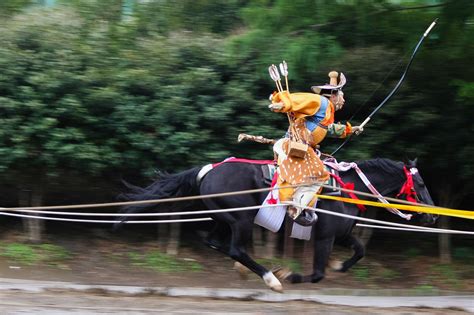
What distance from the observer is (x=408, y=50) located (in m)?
9.37

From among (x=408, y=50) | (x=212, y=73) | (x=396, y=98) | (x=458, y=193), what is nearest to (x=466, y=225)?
(x=458, y=193)

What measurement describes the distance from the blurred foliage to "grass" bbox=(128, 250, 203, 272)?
1.34 meters

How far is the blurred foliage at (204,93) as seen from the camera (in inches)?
372

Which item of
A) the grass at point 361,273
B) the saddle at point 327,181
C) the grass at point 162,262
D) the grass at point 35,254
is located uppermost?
the saddle at point 327,181

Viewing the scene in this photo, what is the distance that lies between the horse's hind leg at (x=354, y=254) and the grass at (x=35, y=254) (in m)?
4.50

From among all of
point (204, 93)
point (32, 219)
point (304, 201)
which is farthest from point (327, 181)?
point (32, 219)

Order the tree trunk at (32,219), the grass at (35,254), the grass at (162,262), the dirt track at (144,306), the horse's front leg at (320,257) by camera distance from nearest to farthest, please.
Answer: the dirt track at (144,306) → the horse's front leg at (320,257) → the grass at (35,254) → the grass at (162,262) → the tree trunk at (32,219)

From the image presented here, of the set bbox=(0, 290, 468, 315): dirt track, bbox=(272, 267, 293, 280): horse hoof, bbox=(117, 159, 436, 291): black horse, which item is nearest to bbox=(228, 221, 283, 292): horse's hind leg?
bbox=(117, 159, 436, 291): black horse

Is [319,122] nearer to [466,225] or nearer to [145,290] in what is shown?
[145,290]

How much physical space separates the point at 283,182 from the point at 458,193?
15.3 feet

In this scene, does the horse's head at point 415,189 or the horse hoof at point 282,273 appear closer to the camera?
the horse hoof at point 282,273

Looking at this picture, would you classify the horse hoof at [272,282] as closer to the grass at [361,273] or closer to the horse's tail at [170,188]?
the horse's tail at [170,188]

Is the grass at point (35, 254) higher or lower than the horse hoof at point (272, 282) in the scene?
lower

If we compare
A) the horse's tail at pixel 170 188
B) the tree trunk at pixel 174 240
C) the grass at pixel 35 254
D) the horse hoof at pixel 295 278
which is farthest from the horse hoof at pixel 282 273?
the grass at pixel 35 254
